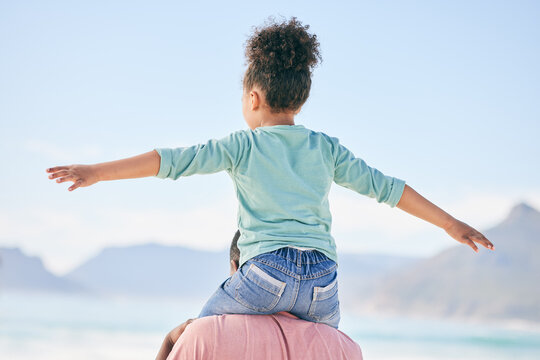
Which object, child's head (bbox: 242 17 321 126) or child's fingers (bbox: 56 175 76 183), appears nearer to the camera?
child's fingers (bbox: 56 175 76 183)

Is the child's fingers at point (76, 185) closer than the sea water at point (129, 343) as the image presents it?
Yes

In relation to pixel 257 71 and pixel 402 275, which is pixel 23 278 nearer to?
pixel 402 275

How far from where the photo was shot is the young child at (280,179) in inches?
69.7

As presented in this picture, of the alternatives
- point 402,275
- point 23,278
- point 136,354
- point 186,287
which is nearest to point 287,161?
point 136,354

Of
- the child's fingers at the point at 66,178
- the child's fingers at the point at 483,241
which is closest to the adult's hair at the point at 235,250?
the child's fingers at the point at 66,178

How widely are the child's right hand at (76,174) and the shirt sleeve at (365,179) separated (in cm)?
74

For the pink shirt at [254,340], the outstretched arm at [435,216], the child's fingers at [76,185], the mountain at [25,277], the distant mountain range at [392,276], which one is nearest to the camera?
the child's fingers at [76,185]

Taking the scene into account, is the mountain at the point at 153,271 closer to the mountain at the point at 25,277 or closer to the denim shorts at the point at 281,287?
the mountain at the point at 25,277

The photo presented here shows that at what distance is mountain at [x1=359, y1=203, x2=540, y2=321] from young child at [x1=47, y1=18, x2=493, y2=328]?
98.7 feet

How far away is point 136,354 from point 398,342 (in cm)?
716

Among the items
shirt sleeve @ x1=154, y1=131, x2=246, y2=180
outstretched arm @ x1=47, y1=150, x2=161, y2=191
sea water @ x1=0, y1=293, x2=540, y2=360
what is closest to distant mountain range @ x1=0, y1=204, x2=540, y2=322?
sea water @ x1=0, y1=293, x2=540, y2=360

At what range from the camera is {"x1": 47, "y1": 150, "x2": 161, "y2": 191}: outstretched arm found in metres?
1.65

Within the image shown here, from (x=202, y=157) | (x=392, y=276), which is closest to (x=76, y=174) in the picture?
(x=202, y=157)

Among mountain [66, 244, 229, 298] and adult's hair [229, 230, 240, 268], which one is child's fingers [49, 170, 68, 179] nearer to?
adult's hair [229, 230, 240, 268]
